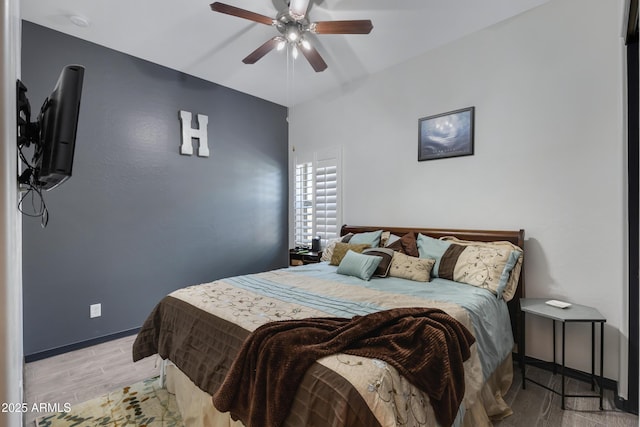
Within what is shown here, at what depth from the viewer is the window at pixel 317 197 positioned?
4.12 metres

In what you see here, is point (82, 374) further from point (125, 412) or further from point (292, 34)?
point (292, 34)

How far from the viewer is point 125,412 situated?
1.93 metres

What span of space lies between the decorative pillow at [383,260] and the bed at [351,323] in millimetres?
29

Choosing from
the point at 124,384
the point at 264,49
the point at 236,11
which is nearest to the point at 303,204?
the point at 264,49

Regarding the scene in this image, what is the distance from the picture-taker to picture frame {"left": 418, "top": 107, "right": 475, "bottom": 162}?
288 cm

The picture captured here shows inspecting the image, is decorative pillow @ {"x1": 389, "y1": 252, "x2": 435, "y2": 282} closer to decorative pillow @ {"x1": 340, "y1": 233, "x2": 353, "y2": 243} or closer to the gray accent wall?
decorative pillow @ {"x1": 340, "y1": 233, "x2": 353, "y2": 243}

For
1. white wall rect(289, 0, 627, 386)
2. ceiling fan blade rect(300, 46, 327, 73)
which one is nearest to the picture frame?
white wall rect(289, 0, 627, 386)

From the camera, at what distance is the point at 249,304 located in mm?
1860

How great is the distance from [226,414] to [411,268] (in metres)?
1.75

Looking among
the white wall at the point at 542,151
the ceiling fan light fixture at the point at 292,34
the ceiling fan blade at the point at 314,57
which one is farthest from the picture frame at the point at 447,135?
the ceiling fan light fixture at the point at 292,34

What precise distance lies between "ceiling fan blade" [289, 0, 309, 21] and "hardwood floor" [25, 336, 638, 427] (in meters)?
3.04

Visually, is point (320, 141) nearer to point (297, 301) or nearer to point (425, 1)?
point (425, 1)

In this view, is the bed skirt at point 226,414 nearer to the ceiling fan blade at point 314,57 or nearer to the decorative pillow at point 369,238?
the decorative pillow at point 369,238

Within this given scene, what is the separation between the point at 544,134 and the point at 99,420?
3826 millimetres
